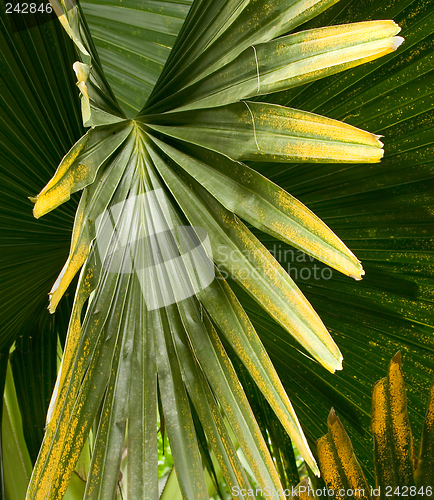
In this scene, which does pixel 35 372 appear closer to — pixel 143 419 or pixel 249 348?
pixel 143 419

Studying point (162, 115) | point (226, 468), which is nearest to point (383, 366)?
point (226, 468)

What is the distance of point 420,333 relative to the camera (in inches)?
29.8

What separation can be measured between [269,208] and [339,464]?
31cm

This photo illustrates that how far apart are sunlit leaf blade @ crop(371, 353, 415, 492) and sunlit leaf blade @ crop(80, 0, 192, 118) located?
2.86 feet

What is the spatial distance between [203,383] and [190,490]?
0.45 feet

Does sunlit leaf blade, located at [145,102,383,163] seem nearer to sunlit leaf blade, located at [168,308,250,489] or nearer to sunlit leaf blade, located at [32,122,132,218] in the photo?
sunlit leaf blade, located at [32,122,132,218]

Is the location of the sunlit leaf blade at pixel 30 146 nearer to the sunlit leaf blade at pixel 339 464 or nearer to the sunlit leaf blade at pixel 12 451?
the sunlit leaf blade at pixel 12 451

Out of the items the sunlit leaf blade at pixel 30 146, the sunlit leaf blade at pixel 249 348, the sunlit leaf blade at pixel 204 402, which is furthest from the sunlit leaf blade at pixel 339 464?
the sunlit leaf blade at pixel 30 146

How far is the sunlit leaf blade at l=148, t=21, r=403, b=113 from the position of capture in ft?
1.28

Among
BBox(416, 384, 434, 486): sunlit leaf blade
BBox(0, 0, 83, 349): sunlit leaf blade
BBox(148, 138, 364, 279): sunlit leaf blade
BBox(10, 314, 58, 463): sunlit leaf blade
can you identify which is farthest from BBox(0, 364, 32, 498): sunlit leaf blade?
BBox(416, 384, 434, 486): sunlit leaf blade

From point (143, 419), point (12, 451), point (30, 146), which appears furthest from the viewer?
point (12, 451)

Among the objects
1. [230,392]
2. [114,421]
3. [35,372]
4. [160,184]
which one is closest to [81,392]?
[114,421]

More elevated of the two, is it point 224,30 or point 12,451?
point 224,30

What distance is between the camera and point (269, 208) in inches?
18.6
